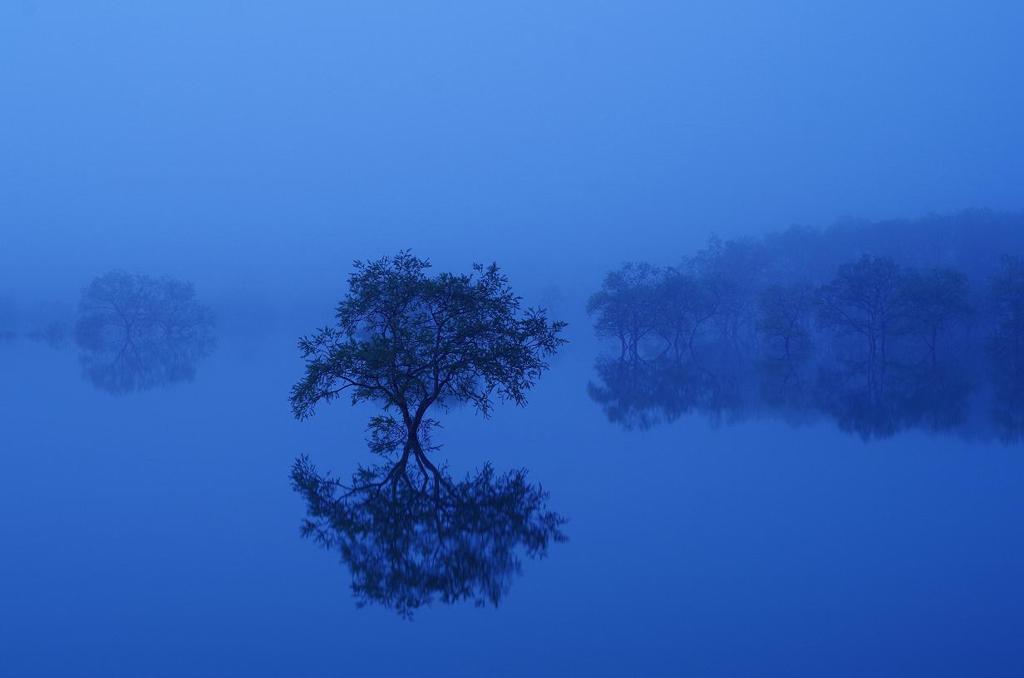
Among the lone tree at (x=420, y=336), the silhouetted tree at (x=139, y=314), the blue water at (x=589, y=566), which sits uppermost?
the silhouetted tree at (x=139, y=314)

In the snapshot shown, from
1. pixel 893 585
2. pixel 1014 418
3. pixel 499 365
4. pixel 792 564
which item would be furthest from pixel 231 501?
pixel 1014 418

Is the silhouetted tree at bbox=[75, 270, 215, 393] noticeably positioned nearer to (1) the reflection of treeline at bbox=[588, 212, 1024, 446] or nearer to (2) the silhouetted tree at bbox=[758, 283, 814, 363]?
(1) the reflection of treeline at bbox=[588, 212, 1024, 446]

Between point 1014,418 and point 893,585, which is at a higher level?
point 1014,418

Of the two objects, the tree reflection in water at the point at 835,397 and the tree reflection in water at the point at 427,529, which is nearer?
the tree reflection in water at the point at 427,529

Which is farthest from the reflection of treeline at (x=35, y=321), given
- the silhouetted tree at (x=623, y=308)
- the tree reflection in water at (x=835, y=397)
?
the tree reflection in water at (x=835, y=397)

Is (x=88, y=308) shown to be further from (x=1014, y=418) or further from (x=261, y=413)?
(x=1014, y=418)

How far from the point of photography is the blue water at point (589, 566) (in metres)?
11.8

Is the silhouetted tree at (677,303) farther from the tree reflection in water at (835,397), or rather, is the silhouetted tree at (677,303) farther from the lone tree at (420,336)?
the lone tree at (420,336)

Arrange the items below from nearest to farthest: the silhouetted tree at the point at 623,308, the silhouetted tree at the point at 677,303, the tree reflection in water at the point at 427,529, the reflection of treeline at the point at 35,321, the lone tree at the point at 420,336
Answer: the tree reflection in water at the point at 427,529
the lone tree at the point at 420,336
the silhouetted tree at the point at 623,308
the silhouetted tree at the point at 677,303
the reflection of treeline at the point at 35,321

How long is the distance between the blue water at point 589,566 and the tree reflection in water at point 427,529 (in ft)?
1.66

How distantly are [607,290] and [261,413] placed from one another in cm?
5255

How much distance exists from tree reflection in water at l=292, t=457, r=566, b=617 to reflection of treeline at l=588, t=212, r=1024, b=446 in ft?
44.6

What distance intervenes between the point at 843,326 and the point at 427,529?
79.3 metres

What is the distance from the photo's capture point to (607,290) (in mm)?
83312
